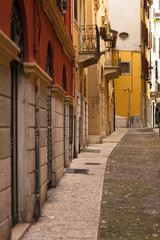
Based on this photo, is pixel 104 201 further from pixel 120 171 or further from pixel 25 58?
pixel 120 171

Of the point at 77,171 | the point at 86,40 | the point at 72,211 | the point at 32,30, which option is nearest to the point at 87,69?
the point at 86,40

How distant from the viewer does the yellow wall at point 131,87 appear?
153 ft

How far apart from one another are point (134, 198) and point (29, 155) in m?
2.74

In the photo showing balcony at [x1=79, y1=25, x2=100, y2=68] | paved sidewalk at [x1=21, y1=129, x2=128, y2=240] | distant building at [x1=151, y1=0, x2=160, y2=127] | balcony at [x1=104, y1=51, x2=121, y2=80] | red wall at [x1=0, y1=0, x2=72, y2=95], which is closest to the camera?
red wall at [x1=0, y1=0, x2=72, y2=95]

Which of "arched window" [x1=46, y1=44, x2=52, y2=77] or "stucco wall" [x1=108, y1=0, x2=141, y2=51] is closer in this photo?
"arched window" [x1=46, y1=44, x2=52, y2=77]

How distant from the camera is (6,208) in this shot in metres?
4.87

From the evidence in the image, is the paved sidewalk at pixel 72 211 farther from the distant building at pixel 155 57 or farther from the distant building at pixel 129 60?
the distant building at pixel 155 57

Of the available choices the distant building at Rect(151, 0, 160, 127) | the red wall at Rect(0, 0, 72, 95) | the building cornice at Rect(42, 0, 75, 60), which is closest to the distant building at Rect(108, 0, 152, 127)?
the distant building at Rect(151, 0, 160, 127)

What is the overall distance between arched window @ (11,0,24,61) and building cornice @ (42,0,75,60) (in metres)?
1.82

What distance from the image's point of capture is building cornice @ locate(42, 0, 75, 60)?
8.49 metres

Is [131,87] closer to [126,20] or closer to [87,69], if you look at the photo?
[126,20]

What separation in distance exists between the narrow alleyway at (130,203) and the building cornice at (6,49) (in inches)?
97.9

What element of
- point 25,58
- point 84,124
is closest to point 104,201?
point 25,58

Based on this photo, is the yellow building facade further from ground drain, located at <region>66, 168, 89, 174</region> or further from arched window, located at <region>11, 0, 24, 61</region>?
arched window, located at <region>11, 0, 24, 61</region>
